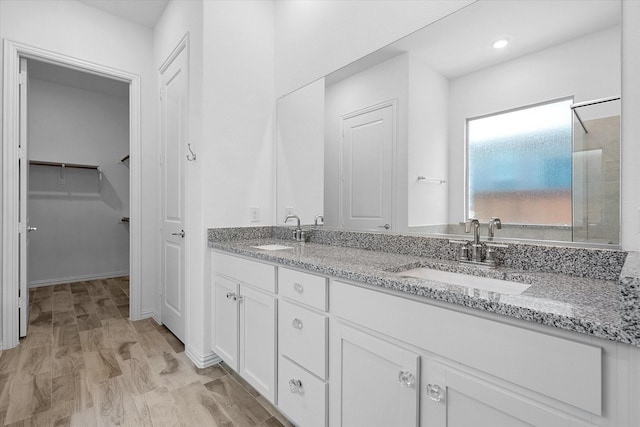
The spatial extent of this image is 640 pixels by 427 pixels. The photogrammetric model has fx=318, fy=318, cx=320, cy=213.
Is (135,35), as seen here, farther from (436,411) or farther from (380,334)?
(436,411)

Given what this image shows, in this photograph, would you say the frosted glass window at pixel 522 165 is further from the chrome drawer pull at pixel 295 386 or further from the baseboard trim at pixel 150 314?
the baseboard trim at pixel 150 314

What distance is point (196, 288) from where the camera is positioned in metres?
2.20

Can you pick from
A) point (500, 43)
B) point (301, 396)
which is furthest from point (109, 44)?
point (301, 396)

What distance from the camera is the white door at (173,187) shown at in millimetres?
2498

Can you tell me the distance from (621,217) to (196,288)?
7.33 ft

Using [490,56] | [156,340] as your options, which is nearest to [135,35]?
[156,340]

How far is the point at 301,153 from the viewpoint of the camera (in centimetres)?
231

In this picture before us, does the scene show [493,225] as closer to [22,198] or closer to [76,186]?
[22,198]

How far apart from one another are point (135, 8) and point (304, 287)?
9.96 feet

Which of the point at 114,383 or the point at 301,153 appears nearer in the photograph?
the point at 114,383

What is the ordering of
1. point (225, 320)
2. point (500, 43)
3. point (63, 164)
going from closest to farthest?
1. point (500, 43)
2. point (225, 320)
3. point (63, 164)

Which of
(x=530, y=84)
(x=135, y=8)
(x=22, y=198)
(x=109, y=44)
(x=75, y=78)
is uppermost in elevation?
(x=135, y=8)

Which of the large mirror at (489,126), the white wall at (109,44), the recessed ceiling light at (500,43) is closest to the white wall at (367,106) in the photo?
the large mirror at (489,126)

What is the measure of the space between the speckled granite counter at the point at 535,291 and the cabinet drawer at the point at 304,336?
203 mm
